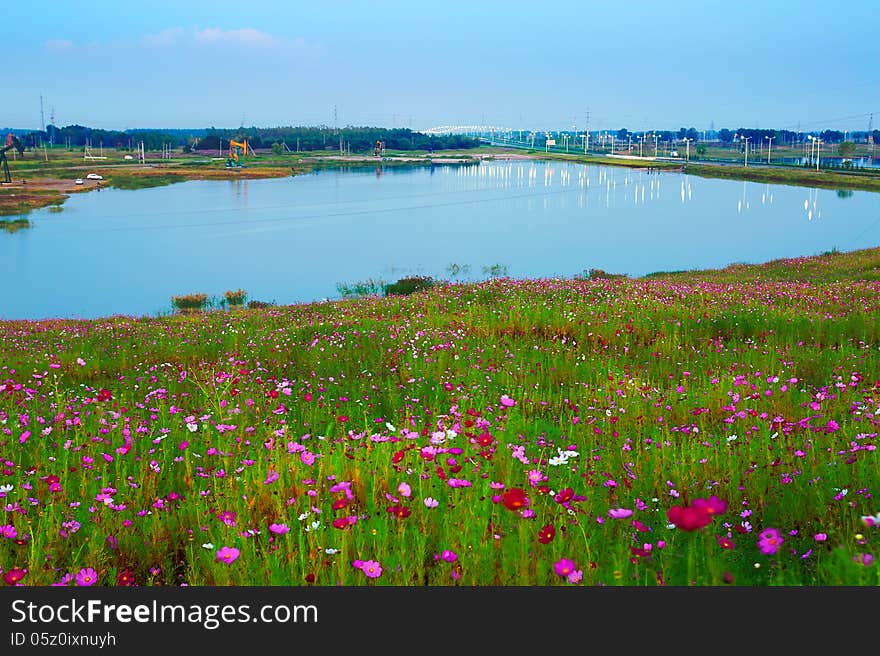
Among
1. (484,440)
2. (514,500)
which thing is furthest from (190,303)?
(514,500)

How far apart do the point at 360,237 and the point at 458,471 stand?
201 feet

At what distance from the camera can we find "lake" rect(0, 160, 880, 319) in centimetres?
4469

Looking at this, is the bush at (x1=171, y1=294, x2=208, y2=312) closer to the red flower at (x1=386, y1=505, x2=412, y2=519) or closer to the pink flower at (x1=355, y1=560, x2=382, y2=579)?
the red flower at (x1=386, y1=505, x2=412, y2=519)

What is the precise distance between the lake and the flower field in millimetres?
30194

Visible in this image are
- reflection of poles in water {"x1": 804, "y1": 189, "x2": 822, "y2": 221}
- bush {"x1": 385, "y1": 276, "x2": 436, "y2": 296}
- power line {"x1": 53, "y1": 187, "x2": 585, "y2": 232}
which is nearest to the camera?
bush {"x1": 385, "y1": 276, "x2": 436, "y2": 296}

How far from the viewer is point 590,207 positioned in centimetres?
9056

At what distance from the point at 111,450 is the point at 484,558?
3.23 metres

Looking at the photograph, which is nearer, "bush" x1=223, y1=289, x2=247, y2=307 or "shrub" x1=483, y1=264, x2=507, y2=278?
"bush" x1=223, y1=289, x2=247, y2=307

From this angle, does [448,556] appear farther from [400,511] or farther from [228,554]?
[228,554]

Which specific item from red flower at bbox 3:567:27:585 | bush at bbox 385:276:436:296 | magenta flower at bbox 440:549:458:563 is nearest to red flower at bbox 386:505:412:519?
magenta flower at bbox 440:549:458:563

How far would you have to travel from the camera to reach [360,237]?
64250 millimetres

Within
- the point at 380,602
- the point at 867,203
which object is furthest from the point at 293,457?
the point at 867,203

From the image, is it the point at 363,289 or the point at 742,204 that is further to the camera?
the point at 742,204

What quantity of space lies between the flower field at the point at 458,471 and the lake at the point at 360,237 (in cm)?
3019
